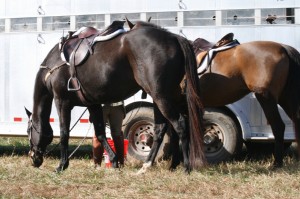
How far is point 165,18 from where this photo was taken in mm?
9047

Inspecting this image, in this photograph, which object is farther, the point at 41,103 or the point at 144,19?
the point at 144,19

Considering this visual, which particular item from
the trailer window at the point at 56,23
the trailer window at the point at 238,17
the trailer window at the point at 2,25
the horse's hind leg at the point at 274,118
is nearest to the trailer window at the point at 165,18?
the trailer window at the point at 238,17

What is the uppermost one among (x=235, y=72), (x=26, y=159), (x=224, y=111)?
(x=235, y=72)

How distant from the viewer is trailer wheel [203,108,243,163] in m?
8.70

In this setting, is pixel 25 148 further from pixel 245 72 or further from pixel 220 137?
pixel 245 72

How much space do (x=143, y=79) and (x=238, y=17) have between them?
2.82 m

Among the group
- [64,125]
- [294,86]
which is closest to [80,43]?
[64,125]

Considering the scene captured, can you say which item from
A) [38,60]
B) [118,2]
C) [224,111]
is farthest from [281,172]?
[38,60]

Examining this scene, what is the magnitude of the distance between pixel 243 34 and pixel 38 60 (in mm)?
3507

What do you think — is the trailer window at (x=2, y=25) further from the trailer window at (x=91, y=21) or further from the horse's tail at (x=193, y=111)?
the horse's tail at (x=193, y=111)

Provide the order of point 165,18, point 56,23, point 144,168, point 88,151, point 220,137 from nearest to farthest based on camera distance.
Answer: point 144,168, point 220,137, point 165,18, point 56,23, point 88,151

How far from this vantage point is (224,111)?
8875 mm

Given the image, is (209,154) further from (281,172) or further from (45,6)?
(45,6)

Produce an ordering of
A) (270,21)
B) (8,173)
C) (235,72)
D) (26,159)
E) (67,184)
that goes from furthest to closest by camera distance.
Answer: (26,159), (270,21), (235,72), (8,173), (67,184)
